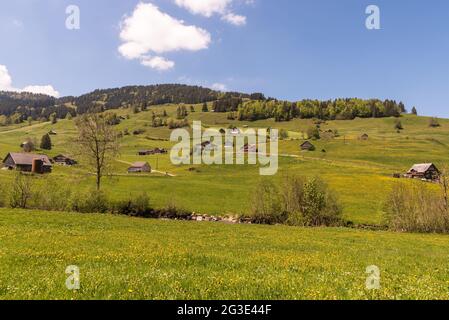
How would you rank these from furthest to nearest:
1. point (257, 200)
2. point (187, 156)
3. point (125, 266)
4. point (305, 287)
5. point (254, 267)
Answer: point (187, 156) < point (257, 200) < point (254, 267) < point (125, 266) < point (305, 287)

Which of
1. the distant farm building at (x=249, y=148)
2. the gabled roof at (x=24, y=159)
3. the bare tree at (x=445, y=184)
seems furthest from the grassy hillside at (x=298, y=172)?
the distant farm building at (x=249, y=148)

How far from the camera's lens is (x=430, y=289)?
11.1 metres

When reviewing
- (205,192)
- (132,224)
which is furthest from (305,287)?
(205,192)

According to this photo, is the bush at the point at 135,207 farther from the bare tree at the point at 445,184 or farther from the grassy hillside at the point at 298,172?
the bare tree at the point at 445,184

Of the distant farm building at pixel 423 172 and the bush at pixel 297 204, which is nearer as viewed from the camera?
the bush at pixel 297 204

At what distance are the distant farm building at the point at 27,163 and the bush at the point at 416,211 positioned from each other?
109423 millimetres

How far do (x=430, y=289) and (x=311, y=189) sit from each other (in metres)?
44.9

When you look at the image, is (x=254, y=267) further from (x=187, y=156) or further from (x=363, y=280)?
(x=187, y=156)

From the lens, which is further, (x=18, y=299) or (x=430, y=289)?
(x=430, y=289)

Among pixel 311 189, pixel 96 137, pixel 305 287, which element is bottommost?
pixel 311 189

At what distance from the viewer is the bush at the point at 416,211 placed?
51.0 m

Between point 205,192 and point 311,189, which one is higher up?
point 311,189
